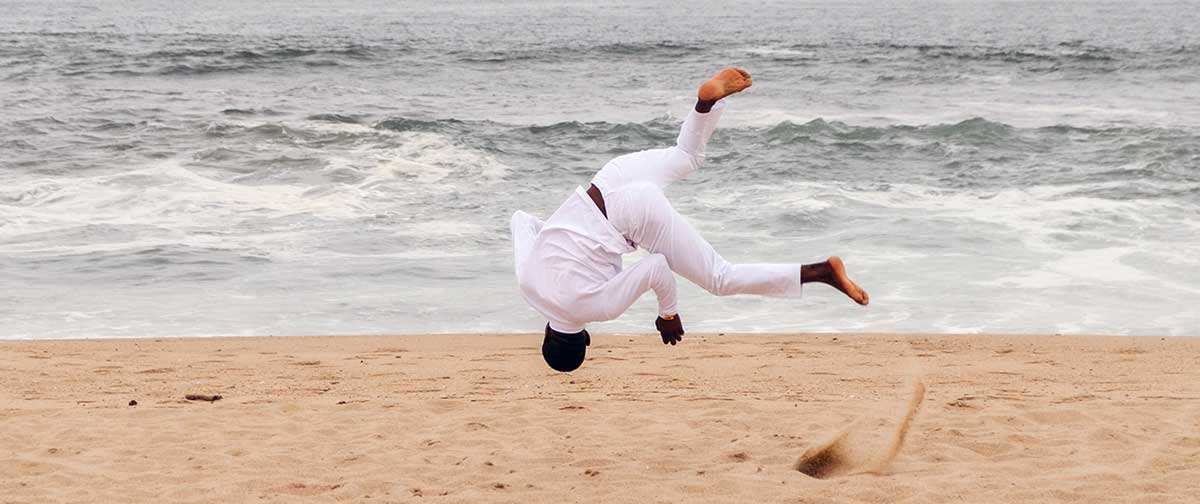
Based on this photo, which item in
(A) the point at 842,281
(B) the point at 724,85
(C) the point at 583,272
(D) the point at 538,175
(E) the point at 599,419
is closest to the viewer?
(A) the point at 842,281

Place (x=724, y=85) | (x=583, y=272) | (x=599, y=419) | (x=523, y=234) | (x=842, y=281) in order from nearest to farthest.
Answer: (x=842, y=281) → (x=724, y=85) → (x=583, y=272) → (x=523, y=234) → (x=599, y=419)

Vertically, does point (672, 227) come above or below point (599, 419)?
above

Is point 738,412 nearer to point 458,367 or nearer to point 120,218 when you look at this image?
point 458,367

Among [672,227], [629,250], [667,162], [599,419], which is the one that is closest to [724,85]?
[667,162]

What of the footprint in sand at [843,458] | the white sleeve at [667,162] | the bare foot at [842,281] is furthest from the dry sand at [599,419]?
the white sleeve at [667,162]

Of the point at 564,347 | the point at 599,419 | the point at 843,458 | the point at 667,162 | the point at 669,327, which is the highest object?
the point at 667,162

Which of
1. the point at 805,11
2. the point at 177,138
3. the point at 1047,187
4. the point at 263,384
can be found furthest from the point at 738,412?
the point at 805,11

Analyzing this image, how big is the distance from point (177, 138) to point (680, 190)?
8416 millimetres

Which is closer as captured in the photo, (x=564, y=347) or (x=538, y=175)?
(x=564, y=347)

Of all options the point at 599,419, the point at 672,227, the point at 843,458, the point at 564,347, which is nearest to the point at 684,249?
the point at 672,227

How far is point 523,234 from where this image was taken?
6.06 metres

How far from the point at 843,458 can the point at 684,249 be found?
1538 mm

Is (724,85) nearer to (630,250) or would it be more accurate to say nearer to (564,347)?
(630,250)

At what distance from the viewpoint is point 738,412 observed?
24.5 ft
